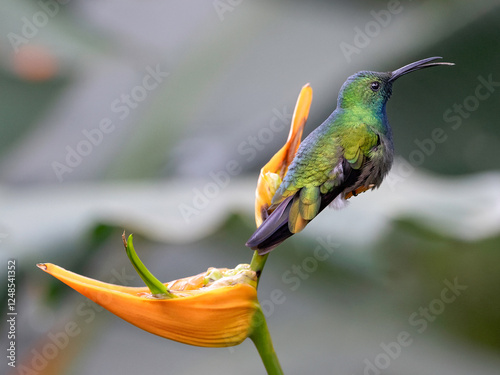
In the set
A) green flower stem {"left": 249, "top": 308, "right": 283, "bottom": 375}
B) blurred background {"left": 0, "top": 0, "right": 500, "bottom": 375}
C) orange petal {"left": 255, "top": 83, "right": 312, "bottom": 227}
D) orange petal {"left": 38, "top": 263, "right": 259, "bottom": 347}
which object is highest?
orange petal {"left": 255, "top": 83, "right": 312, "bottom": 227}

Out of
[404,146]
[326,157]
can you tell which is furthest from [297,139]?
[404,146]

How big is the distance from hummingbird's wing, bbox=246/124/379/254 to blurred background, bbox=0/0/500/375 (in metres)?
0.60

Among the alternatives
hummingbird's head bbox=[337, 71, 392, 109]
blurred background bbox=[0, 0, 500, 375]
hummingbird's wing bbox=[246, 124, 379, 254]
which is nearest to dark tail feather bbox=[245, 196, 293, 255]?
hummingbird's wing bbox=[246, 124, 379, 254]

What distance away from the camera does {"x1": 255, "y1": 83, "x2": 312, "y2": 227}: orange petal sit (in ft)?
1.42

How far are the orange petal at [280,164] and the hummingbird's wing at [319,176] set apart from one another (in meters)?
0.03

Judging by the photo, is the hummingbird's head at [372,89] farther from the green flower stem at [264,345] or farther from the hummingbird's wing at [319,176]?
the green flower stem at [264,345]

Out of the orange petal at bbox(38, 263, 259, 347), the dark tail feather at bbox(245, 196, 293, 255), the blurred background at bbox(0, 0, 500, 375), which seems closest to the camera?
the dark tail feather at bbox(245, 196, 293, 255)

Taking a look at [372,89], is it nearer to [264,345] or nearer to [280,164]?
[280,164]

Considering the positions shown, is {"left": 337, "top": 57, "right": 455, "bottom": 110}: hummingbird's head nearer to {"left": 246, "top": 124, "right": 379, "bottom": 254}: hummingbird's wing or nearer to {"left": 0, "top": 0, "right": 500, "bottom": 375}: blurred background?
{"left": 246, "top": 124, "right": 379, "bottom": 254}: hummingbird's wing

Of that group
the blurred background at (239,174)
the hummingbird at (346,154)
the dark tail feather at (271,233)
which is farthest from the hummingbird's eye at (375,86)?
the blurred background at (239,174)

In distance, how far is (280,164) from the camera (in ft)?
1.51

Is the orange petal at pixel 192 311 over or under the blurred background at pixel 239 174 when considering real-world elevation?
over

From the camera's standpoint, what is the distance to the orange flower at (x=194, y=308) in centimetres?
45

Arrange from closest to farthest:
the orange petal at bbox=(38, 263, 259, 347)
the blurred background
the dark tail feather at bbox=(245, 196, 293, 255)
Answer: the dark tail feather at bbox=(245, 196, 293, 255)
the orange petal at bbox=(38, 263, 259, 347)
the blurred background
